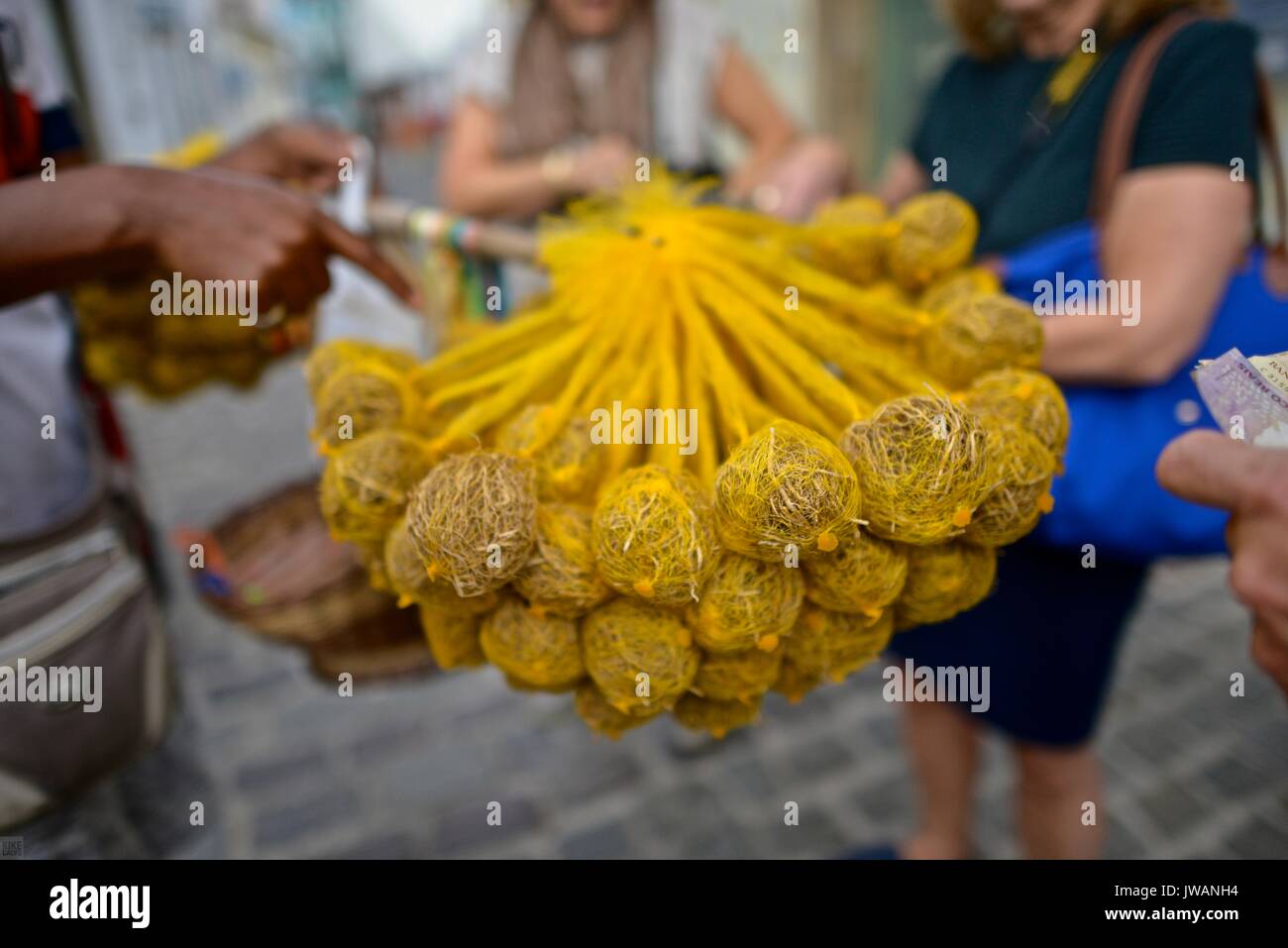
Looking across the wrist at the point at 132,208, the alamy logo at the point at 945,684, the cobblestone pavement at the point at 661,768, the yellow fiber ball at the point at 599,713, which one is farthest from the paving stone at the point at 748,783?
the wrist at the point at 132,208

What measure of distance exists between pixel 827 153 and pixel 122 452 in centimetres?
194

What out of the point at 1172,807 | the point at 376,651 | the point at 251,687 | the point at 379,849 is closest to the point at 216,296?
the point at 376,651

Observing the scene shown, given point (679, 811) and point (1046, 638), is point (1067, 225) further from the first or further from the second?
point (679, 811)

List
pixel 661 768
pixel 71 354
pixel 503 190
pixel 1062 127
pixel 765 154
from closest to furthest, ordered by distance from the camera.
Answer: pixel 1062 127
pixel 71 354
pixel 503 190
pixel 765 154
pixel 661 768

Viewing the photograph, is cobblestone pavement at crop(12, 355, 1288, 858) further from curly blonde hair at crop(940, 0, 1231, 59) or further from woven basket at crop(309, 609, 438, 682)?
curly blonde hair at crop(940, 0, 1231, 59)

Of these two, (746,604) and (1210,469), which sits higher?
(1210,469)

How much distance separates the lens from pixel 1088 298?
1.26 m

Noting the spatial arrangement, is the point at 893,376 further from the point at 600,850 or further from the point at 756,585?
the point at 600,850

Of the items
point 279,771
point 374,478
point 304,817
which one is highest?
point 374,478

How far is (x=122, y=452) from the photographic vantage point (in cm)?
185

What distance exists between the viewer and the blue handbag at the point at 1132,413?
4.01 feet

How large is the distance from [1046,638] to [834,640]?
1.03 meters
